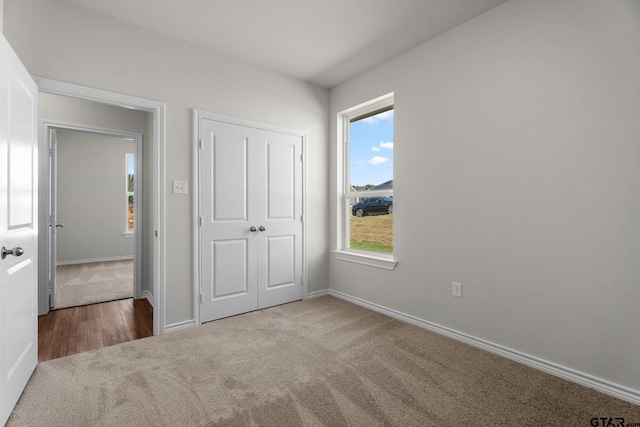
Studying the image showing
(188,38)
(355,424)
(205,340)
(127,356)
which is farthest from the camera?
(188,38)

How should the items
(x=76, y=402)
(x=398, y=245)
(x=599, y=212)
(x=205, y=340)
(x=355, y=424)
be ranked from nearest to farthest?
(x=355, y=424) → (x=76, y=402) → (x=599, y=212) → (x=205, y=340) → (x=398, y=245)

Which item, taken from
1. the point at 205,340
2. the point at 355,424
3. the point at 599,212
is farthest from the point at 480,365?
the point at 205,340

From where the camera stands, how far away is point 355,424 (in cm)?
163

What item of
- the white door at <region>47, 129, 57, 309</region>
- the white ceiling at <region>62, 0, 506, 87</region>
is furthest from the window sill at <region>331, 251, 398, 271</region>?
the white door at <region>47, 129, 57, 309</region>

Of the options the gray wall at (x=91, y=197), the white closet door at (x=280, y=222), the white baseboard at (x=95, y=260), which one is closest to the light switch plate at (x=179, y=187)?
the white closet door at (x=280, y=222)

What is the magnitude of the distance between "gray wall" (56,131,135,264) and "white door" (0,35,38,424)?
486 cm

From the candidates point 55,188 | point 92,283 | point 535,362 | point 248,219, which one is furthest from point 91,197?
point 535,362

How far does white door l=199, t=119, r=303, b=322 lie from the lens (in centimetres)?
310

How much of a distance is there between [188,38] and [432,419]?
353 centimetres

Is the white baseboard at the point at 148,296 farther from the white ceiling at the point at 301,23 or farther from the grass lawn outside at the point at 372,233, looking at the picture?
the white ceiling at the point at 301,23

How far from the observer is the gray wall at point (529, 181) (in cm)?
189

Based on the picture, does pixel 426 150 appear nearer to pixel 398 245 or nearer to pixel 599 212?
pixel 398 245

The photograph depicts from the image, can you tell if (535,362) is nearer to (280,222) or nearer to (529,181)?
(529,181)

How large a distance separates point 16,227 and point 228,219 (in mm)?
1643
